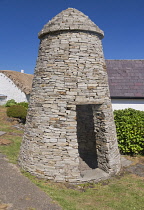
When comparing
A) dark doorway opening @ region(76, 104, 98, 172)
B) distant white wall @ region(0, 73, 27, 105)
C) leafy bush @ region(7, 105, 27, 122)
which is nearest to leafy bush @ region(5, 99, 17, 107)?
distant white wall @ region(0, 73, 27, 105)

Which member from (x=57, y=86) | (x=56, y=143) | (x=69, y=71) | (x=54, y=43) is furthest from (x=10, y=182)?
(x=54, y=43)

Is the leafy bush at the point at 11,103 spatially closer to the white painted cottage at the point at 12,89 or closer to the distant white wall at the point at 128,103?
the white painted cottage at the point at 12,89

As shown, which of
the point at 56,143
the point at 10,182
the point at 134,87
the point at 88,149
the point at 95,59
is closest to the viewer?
the point at 10,182

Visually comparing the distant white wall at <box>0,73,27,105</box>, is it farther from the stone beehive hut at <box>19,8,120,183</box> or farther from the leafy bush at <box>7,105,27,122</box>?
the stone beehive hut at <box>19,8,120,183</box>

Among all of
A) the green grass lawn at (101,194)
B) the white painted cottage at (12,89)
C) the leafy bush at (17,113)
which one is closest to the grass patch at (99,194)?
the green grass lawn at (101,194)

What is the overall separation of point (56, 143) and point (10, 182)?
1.92 m

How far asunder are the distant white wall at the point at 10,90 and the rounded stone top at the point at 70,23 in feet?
57.5

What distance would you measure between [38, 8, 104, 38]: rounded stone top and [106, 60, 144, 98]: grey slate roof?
6776mm

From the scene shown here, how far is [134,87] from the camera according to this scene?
13797 millimetres

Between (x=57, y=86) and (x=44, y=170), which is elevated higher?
(x=57, y=86)

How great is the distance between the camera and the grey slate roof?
13.4 meters

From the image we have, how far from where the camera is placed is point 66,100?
22.0 feet

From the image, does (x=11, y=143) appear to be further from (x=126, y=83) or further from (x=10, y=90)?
(x=10, y=90)

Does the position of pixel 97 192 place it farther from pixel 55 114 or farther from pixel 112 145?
pixel 55 114
